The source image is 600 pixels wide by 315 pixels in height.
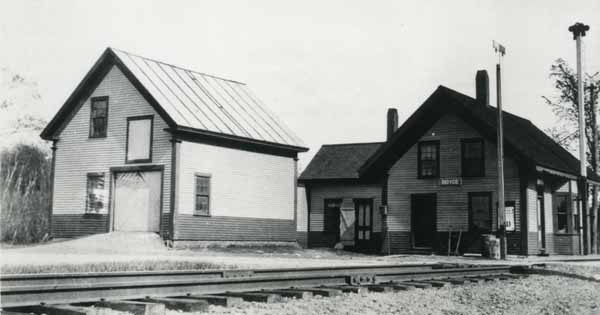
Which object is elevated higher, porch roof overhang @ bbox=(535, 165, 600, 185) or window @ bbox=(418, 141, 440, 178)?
window @ bbox=(418, 141, 440, 178)

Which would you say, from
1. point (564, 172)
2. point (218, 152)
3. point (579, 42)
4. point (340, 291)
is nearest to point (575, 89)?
point (579, 42)

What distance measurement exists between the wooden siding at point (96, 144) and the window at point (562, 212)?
51.4 feet

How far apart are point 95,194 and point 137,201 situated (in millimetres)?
1983

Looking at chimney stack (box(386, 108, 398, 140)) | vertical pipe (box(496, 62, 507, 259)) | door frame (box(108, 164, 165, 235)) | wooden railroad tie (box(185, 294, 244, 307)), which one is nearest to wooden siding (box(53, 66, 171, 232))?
door frame (box(108, 164, 165, 235))

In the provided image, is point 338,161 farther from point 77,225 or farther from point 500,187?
point 77,225

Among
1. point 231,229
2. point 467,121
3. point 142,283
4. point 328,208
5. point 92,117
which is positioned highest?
point 467,121

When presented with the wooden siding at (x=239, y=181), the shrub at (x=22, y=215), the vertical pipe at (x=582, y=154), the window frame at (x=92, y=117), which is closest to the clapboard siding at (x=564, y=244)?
the vertical pipe at (x=582, y=154)

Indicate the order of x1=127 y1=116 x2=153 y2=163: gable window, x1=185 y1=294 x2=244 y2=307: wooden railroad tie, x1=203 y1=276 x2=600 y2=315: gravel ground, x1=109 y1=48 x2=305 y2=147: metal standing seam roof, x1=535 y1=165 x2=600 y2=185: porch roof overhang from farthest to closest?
x1=109 y1=48 x2=305 y2=147: metal standing seam roof
x1=127 y1=116 x2=153 y2=163: gable window
x1=535 y1=165 x2=600 y2=185: porch roof overhang
x1=203 y1=276 x2=600 y2=315: gravel ground
x1=185 y1=294 x2=244 y2=307: wooden railroad tie

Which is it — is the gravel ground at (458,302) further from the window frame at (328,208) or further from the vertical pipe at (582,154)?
the window frame at (328,208)

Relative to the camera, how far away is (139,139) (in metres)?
26.8

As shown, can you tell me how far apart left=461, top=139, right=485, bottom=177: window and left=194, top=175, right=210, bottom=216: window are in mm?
9662

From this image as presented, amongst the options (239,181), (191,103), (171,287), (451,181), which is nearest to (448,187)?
(451,181)

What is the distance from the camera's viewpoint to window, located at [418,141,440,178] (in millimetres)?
28875

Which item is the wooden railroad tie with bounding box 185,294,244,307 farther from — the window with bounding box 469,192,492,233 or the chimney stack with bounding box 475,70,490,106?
the chimney stack with bounding box 475,70,490,106
